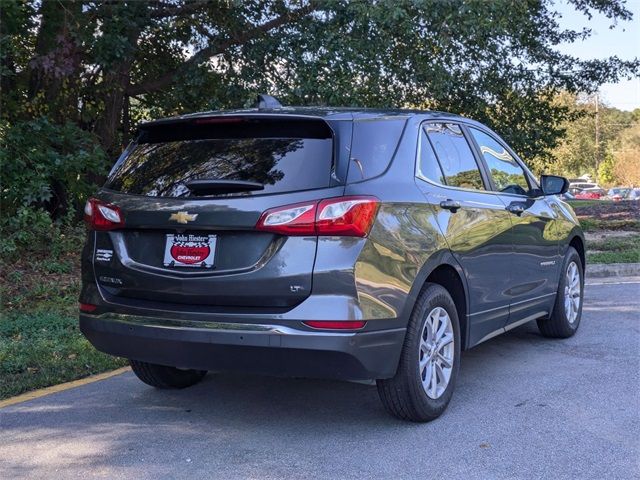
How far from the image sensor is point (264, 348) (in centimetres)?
384

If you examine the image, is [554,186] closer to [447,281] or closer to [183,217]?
[447,281]

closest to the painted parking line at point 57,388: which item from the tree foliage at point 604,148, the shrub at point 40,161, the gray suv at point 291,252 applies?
the gray suv at point 291,252

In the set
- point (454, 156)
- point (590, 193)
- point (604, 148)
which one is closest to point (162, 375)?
point (454, 156)

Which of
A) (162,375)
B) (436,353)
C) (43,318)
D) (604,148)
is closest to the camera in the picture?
(436,353)

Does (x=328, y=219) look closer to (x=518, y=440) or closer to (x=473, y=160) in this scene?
(x=518, y=440)

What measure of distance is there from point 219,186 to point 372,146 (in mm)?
878

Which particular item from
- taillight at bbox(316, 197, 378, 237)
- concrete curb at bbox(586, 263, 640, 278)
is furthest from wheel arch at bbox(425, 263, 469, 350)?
concrete curb at bbox(586, 263, 640, 278)

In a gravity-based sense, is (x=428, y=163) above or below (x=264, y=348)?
above

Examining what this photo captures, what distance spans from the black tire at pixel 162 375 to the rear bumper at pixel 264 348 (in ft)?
2.79

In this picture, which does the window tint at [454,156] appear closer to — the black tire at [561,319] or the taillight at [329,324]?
the taillight at [329,324]

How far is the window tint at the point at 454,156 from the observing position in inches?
194

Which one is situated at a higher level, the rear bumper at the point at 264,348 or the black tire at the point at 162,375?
the rear bumper at the point at 264,348

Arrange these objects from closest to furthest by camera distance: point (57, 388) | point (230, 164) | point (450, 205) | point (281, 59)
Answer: point (230, 164) → point (450, 205) → point (57, 388) → point (281, 59)

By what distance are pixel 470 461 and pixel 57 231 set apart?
895 cm
